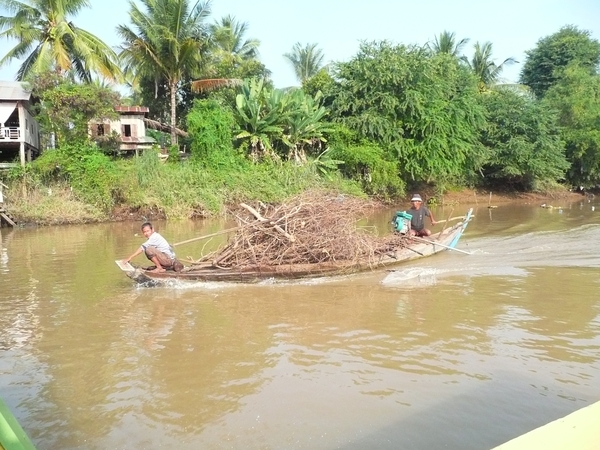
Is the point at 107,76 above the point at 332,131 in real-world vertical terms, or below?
above

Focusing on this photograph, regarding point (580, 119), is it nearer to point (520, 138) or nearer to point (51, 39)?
point (520, 138)

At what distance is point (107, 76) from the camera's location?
77.4ft

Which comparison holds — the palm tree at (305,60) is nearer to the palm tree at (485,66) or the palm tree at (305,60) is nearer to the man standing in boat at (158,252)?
the palm tree at (485,66)

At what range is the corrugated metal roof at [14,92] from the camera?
21984 millimetres

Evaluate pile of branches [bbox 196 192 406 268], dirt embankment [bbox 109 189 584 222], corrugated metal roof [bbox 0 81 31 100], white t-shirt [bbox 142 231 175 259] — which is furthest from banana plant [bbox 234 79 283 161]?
white t-shirt [bbox 142 231 175 259]

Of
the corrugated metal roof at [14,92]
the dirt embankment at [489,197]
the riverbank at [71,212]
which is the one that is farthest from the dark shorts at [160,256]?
the dirt embankment at [489,197]

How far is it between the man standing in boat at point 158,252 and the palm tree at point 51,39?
51.7 feet

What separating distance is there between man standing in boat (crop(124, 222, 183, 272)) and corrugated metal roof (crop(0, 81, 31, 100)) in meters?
16.5

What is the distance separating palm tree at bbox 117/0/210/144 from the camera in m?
23.4

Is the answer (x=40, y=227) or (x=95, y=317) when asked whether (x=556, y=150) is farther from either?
(x=95, y=317)

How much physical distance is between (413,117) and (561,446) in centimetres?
2519

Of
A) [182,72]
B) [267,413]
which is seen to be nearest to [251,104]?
[182,72]

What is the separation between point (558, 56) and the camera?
39.3m

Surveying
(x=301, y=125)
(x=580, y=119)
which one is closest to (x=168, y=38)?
(x=301, y=125)
